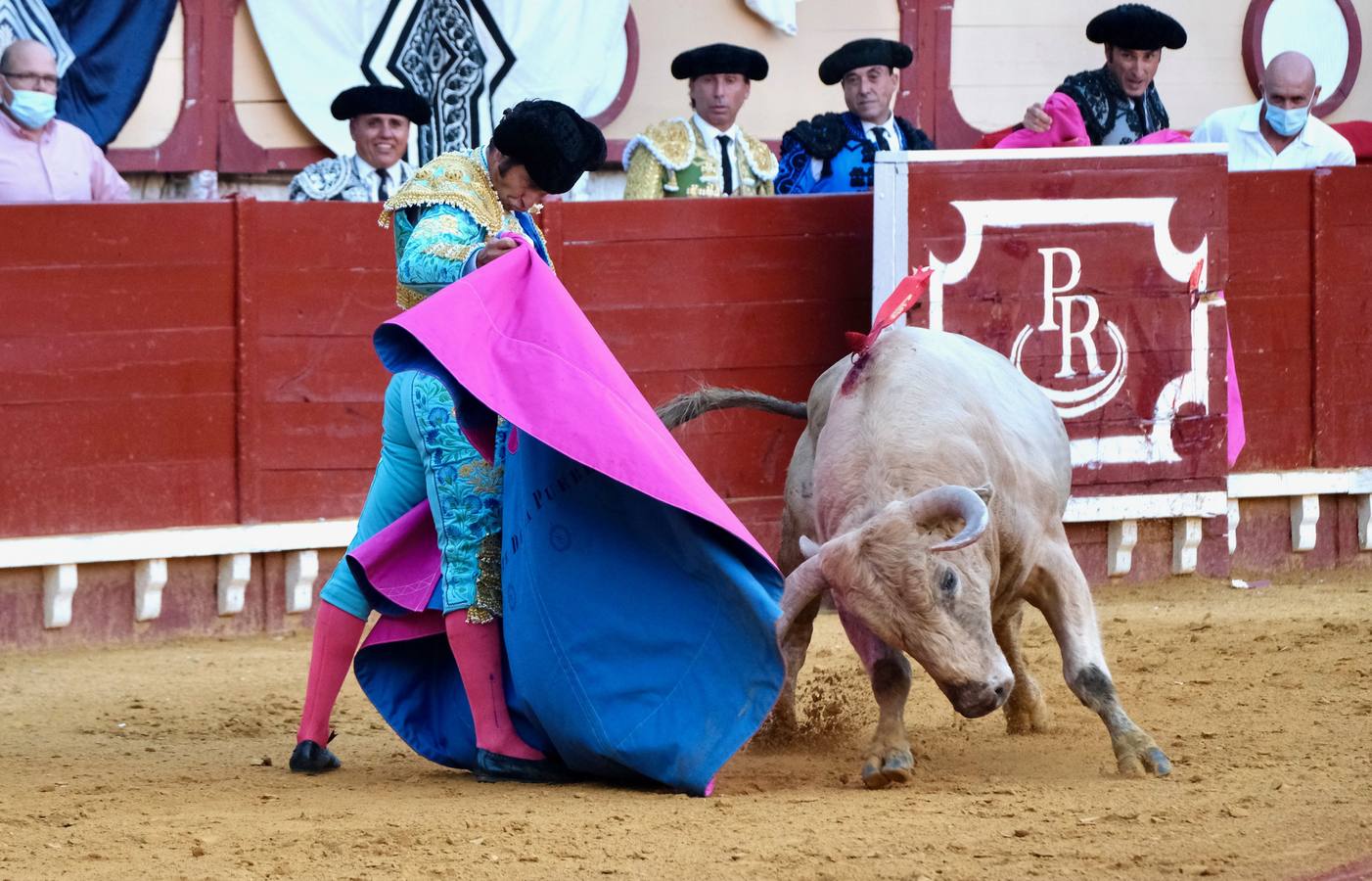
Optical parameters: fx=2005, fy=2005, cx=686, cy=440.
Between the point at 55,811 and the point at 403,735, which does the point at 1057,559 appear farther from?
the point at 55,811

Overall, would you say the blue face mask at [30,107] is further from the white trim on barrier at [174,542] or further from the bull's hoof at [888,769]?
the bull's hoof at [888,769]

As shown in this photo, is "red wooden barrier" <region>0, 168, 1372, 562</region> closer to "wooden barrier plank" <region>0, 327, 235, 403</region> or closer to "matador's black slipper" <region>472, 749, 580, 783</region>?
"wooden barrier plank" <region>0, 327, 235, 403</region>

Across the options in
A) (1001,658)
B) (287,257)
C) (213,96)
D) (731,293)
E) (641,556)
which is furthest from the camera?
(213,96)

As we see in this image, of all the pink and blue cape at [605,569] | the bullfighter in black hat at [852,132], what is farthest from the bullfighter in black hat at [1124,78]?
the pink and blue cape at [605,569]

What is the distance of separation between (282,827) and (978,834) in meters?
1.15

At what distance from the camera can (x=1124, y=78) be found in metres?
6.85

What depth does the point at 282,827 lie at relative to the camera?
335 cm

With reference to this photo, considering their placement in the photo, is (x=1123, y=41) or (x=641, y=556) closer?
(x=641, y=556)

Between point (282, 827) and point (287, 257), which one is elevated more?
point (287, 257)

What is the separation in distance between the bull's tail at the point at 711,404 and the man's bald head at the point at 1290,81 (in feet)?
9.54

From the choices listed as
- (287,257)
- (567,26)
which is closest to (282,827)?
(287,257)

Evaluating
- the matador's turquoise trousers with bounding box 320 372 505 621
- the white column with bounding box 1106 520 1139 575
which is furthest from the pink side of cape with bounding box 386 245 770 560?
the white column with bounding box 1106 520 1139 575

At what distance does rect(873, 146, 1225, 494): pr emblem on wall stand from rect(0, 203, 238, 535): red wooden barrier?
2.08m

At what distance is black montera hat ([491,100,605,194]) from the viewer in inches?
146
